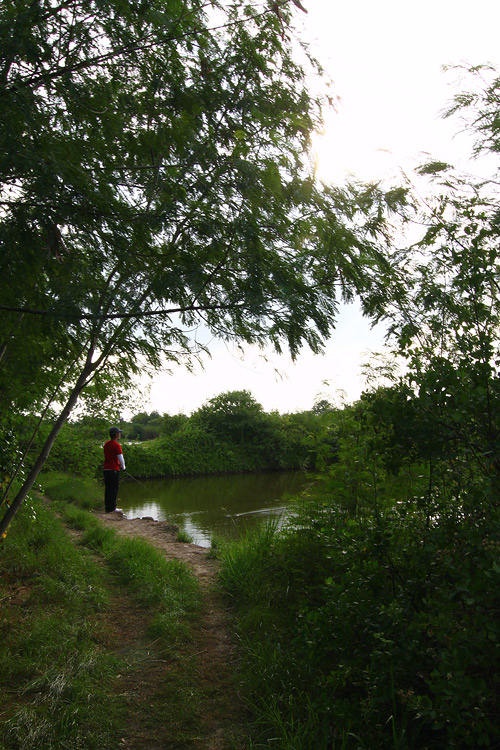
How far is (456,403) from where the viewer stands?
220 cm

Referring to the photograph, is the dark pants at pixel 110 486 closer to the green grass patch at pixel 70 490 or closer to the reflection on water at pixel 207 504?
the reflection on water at pixel 207 504

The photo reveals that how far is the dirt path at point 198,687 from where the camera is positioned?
2.74 m

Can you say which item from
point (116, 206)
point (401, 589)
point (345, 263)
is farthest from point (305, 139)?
point (401, 589)

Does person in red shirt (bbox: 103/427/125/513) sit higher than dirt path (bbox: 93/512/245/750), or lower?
higher

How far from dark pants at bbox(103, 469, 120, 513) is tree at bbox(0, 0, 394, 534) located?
5913mm

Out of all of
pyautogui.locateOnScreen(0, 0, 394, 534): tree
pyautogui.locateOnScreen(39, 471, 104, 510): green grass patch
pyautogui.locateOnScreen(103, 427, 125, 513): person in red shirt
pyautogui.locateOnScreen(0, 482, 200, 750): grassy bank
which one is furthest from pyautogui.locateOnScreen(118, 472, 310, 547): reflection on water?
pyautogui.locateOnScreen(0, 0, 394, 534): tree

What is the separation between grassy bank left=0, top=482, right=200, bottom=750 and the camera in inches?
107

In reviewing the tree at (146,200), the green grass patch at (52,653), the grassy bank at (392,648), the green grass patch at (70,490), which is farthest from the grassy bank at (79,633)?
the green grass patch at (70,490)

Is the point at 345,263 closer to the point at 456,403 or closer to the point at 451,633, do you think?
the point at 456,403

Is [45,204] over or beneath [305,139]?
beneath

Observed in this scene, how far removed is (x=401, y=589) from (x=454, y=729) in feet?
A: 2.51

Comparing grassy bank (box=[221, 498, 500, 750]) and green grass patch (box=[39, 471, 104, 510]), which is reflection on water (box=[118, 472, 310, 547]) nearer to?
green grass patch (box=[39, 471, 104, 510])

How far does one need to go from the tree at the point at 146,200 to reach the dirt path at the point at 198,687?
7.24ft

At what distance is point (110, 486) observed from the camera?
920cm
